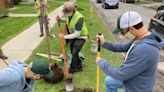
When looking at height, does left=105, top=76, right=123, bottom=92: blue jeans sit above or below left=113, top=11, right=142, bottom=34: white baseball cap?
below

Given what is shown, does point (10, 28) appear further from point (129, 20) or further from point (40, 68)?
point (129, 20)

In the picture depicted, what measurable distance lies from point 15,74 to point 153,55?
5.48 ft

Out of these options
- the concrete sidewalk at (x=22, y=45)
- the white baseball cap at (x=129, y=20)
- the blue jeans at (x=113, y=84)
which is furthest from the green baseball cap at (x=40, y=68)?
the concrete sidewalk at (x=22, y=45)

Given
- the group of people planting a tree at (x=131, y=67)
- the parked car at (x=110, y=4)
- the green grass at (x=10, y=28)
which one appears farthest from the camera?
the parked car at (x=110, y=4)

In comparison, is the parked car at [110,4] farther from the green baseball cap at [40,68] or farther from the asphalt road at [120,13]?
the green baseball cap at [40,68]

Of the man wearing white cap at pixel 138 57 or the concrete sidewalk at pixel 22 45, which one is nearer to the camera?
the man wearing white cap at pixel 138 57

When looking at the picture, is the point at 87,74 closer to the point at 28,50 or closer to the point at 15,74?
the point at 28,50

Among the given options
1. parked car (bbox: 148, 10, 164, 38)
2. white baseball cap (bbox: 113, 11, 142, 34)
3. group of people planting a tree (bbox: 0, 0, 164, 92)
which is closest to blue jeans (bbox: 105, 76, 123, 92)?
group of people planting a tree (bbox: 0, 0, 164, 92)

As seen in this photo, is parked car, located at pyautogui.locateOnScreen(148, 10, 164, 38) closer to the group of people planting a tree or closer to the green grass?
the green grass

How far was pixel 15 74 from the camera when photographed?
3.43 metres

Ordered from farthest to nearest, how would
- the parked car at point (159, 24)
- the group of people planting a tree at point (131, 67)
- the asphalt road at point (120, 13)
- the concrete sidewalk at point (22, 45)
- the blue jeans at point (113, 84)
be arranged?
the asphalt road at point (120, 13) < the parked car at point (159, 24) < the concrete sidewalk at point (22, 45) < the blue jeans at point (113, 84) < the group of people planting a tree at point (131, 67)

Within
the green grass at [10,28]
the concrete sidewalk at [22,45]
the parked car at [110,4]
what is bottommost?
the parked car at [110,4]

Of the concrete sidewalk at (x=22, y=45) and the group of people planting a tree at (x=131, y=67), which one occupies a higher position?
the group of people planting a tree at (x=131, y=67)

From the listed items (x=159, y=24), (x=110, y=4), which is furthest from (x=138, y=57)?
(x=110, y=4)
